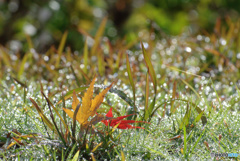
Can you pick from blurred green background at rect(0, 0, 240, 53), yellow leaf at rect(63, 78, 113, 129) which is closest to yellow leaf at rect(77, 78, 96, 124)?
yellow leaf at rect(63, 78, 113, 129)

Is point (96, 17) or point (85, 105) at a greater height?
point (96, 17)

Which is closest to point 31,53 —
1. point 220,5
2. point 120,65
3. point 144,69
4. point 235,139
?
point 120,65

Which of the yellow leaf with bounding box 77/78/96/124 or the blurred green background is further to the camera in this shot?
the blurred green background

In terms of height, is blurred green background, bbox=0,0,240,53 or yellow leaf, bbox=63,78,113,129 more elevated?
blurred green background, bbox=0,0,240,53

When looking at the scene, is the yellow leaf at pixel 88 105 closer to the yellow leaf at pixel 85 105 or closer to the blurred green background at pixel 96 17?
the yellow leaf at pixel 85 105

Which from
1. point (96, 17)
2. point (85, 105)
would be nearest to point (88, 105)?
point (85, 105)

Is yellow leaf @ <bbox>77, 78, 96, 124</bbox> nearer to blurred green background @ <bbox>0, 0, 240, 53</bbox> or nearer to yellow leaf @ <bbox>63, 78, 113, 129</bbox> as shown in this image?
yellow leaf @ <bbox>63, 78, 113, 129</bbox>

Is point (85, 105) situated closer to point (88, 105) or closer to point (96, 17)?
point (88, 105)

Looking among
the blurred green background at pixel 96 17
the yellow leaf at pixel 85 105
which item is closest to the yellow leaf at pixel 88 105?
the yellow leaf at pixel 85 105
